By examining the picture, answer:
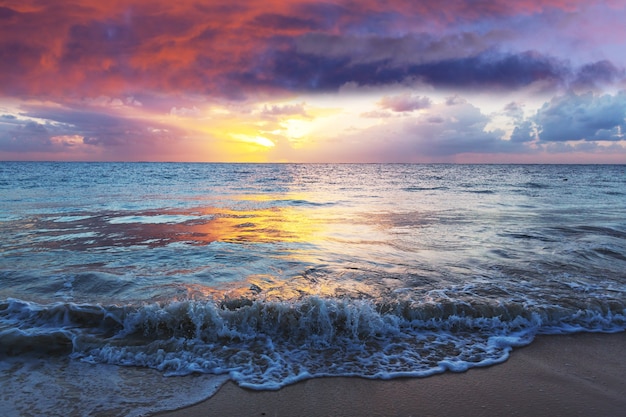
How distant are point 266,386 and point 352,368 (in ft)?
3.31

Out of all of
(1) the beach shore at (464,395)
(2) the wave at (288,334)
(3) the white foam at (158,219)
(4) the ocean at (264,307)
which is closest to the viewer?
(1) the beach shore at (464,395)

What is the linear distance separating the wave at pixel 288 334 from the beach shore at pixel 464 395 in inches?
7.9

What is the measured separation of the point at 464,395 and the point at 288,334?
234 cm

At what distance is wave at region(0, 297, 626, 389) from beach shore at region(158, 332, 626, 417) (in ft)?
0.66

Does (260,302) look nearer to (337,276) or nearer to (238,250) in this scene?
(337,276)

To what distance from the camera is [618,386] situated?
3869 millimetres

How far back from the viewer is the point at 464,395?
3.74 m

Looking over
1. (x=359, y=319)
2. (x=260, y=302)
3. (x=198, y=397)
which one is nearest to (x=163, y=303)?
(x=260, y=302)

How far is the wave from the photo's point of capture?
4371 mm

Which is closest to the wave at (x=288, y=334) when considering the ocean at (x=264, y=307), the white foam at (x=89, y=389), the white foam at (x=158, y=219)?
the ocean at (x=264, y=307)

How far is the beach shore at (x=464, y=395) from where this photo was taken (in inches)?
137

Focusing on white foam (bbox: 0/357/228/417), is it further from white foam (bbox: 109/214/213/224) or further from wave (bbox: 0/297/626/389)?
white foam (bbox: 109/214/213/224)

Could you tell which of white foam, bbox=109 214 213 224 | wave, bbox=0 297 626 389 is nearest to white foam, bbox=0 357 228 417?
wave, bbox=0 297 626 389

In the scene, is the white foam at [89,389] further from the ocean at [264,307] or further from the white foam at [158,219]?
the white foam at [158,219]
